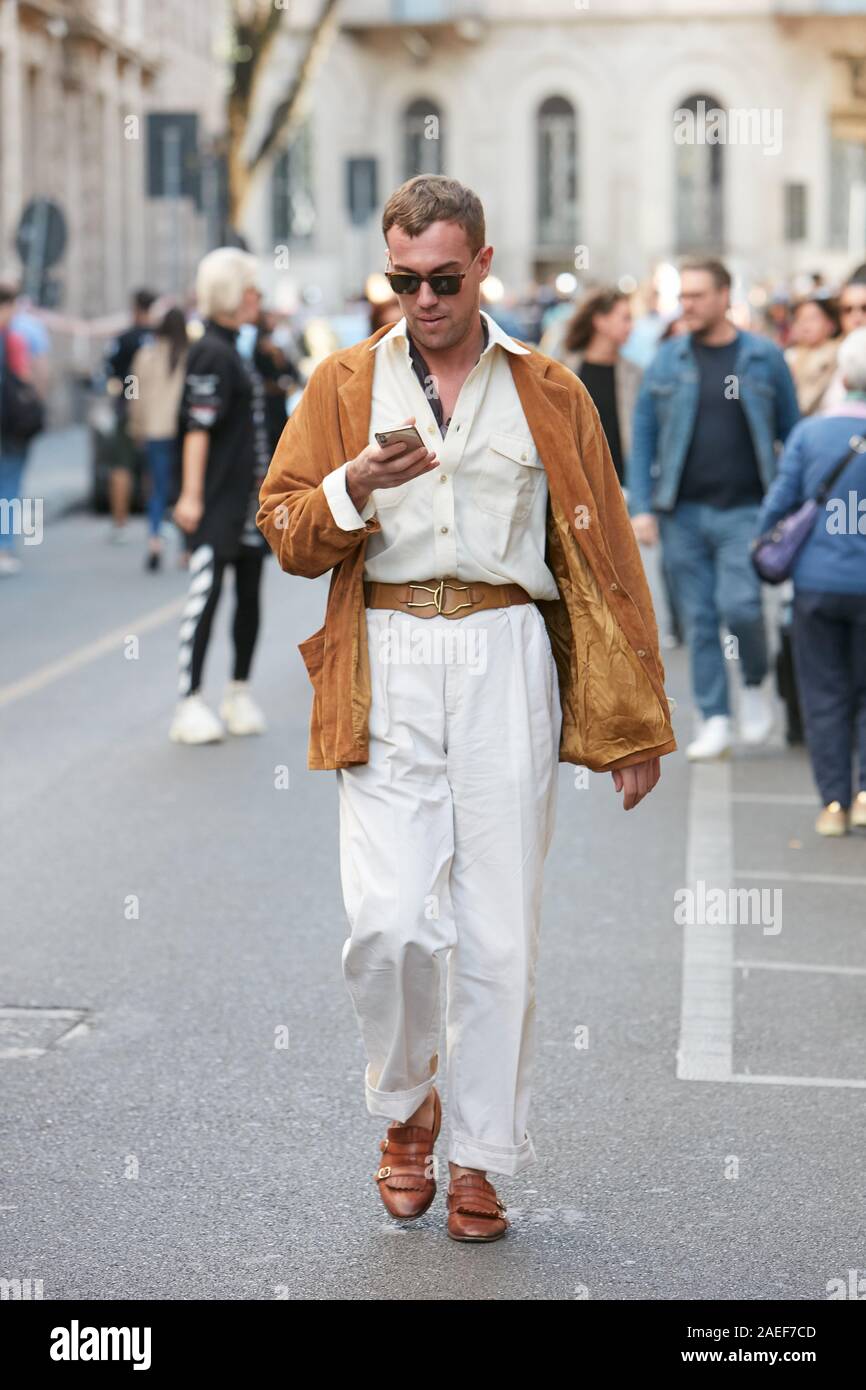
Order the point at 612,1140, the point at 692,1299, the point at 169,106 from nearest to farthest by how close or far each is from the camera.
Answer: the point at 692,1299 < the point at 612,1140 < the point at 169,106

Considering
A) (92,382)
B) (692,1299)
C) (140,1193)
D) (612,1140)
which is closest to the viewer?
(692,1299)

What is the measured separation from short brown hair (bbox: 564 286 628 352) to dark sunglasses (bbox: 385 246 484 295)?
274 inches

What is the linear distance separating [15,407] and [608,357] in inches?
260

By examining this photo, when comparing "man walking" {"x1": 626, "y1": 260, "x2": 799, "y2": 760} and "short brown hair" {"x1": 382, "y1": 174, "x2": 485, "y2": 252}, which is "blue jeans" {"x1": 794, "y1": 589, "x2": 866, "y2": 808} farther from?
"short brown hair" {"x1": 382, "y1": 174, "x2": 485, "y2": 252}

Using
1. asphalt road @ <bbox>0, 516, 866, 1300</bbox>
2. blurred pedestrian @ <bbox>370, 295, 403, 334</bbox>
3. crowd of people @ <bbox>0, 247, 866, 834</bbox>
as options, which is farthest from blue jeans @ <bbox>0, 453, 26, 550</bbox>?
asphalt road @ <bbox>0, 516, 866, 1300</bbox>

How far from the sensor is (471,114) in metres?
62.7

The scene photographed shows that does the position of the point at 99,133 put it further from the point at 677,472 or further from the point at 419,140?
the point at 677,472

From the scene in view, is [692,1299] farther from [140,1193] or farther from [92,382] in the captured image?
[92,382]

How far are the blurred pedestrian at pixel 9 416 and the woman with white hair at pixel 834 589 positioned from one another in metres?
9.16

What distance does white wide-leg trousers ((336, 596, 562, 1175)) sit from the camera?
453 cm

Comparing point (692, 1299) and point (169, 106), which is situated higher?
point (169, 106)

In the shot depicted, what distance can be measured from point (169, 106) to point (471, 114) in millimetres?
18374

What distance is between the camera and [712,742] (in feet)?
32.9

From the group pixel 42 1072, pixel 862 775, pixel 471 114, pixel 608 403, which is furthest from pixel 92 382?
pixel 471 114
